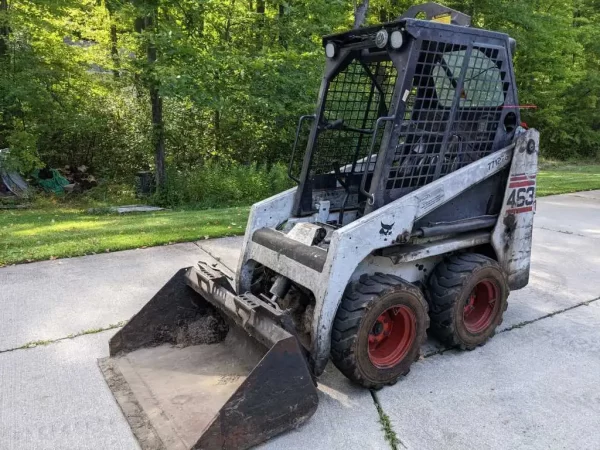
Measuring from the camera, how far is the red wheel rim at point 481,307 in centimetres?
370

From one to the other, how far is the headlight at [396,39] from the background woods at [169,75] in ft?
21.5

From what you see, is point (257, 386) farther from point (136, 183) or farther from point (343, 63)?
point (136, 183)

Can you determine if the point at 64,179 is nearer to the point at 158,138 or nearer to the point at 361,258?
the point at 158,138

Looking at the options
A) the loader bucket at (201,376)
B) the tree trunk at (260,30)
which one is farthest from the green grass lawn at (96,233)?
the tree trunk at (260,30)

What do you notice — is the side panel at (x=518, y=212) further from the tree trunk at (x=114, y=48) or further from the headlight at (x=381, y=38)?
the tree trunk at (x=114, y=48)

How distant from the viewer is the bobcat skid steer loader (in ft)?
9.10

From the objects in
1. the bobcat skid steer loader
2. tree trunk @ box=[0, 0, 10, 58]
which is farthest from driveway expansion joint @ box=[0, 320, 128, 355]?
tree trunk @ box=[0, 0, 10, 58]

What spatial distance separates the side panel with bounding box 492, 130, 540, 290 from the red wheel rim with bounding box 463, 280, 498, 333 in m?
0.30

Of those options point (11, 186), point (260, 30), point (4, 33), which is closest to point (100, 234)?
point (260, 30)

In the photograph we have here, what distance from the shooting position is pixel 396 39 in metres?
3.03

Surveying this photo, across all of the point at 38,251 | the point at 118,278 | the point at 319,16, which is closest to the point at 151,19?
the point at 319,16

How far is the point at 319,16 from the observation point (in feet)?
36.9

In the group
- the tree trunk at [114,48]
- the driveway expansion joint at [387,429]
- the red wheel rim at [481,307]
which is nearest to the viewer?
the driveway expansion joint at [387,429]

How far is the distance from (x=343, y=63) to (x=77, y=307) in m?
2.92
